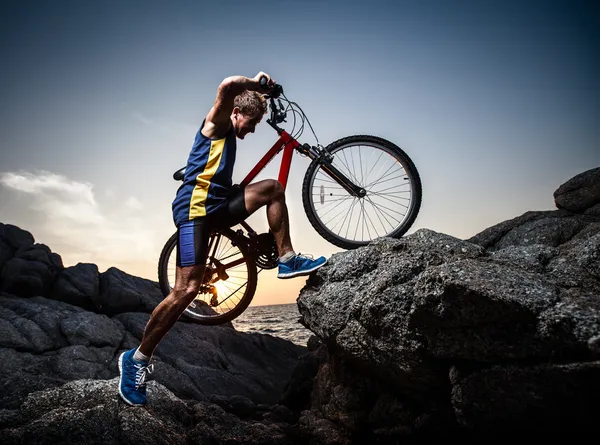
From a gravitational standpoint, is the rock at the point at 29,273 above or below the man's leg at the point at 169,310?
above

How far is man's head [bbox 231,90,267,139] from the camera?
14.1 ft

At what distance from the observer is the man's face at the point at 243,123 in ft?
14.1

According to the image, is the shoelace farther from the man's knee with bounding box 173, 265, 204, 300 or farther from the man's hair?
the man's hair

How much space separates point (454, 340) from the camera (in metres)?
2.96

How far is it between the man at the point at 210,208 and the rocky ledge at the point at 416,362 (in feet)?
1.62

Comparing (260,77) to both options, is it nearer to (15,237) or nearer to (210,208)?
(210,208)

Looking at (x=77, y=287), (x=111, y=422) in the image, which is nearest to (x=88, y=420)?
(x=111, y=422)

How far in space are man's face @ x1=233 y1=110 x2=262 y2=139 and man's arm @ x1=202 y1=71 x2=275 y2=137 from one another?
201mm

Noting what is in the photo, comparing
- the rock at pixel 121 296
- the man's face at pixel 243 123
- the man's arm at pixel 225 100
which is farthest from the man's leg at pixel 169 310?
the rock at pixel 121 296

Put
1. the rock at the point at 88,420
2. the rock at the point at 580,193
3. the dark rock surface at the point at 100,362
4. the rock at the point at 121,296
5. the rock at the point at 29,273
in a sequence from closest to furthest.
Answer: the rock at the point at 88,420, the dark rock surface at the point at 100,362, the rock at the point at 580,193, the rock at the point at 29,273, the rock at the point at 121,296

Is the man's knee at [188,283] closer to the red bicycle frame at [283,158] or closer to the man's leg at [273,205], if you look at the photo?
the man's leg at [273,205]

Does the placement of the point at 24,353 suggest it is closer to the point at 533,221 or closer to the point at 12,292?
the point at 12,292

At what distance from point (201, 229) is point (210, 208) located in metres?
0.27

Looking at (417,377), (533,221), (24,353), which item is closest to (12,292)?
(24,353)
